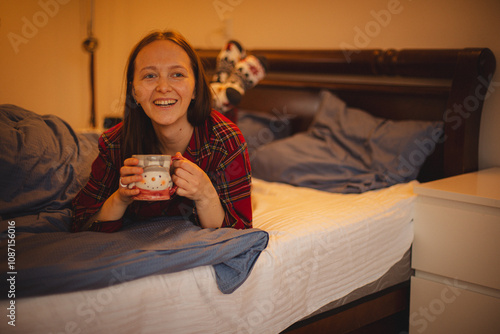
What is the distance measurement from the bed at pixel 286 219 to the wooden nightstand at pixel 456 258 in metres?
0.07

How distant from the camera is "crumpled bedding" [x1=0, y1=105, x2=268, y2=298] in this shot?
897mm

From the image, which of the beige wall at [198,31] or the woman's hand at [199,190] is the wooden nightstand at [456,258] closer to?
the beige wall at [198,31]

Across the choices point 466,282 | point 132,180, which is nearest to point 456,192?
point 466,282

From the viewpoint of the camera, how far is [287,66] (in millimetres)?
Answer: 2369

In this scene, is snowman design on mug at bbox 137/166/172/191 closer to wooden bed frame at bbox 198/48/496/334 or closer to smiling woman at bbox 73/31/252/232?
smiling woman at bbox 73/31/252/232

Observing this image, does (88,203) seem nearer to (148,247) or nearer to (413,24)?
(148,247)

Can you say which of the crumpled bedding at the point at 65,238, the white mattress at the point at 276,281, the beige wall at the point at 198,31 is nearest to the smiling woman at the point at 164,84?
the crumpled bedding at the point at 65,238

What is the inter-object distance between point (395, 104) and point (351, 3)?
0.54 metres

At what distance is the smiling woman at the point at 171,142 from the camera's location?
3.83 feet

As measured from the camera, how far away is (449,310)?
1.53m

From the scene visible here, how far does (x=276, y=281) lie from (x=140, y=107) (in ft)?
1.96

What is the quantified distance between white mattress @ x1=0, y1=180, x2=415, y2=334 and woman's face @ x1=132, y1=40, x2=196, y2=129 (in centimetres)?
41

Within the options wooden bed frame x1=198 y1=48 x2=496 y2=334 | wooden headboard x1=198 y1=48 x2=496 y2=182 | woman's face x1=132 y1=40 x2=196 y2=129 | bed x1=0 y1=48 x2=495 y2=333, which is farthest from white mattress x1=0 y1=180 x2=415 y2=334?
woman's face x1=132 y1=40 x2=196 y2=129

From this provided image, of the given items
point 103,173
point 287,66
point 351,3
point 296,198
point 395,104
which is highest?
point 351,3
